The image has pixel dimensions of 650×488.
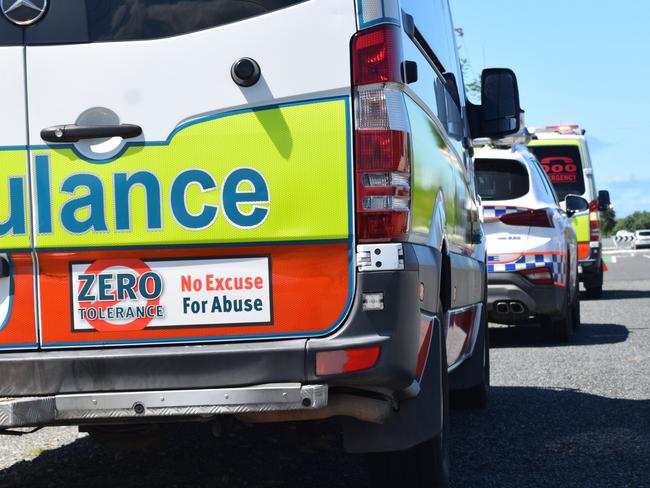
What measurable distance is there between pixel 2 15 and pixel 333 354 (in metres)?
1.49

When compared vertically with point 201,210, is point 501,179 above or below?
above

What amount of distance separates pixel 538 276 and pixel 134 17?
768cm

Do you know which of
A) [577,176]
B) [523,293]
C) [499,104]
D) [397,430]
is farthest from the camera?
[577,176]

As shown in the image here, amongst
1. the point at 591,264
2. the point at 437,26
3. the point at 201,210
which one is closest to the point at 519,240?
the point at 437,26

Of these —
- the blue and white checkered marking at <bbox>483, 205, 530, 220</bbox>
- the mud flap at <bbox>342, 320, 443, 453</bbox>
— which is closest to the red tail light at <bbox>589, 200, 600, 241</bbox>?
the blue and white checkered marking at <bbox>483, 205, 530, 220</bbox>

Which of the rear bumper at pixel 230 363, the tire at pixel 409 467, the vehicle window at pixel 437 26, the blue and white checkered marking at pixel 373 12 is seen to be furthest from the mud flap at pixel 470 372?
the blue and white checkered marking at pixel 373 12

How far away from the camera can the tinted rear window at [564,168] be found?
61.2 ft

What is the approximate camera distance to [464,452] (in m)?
6.30

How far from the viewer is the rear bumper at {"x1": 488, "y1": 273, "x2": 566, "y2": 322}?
440 inches

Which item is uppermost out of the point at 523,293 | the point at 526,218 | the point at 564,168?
the point at 564,168

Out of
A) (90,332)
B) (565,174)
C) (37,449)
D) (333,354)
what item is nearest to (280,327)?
(333,354)

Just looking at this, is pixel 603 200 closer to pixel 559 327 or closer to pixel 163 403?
pixel 559 327

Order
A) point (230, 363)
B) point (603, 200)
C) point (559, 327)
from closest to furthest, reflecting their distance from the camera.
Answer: point (230, 363)
point (559, 327)
point (603, 200)

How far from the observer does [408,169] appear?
400 cm
